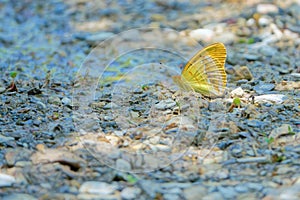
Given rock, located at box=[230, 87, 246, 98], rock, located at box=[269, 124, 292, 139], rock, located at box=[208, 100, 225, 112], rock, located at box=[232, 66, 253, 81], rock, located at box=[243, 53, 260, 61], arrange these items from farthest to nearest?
rock, located at box=[243, 53, 260, 61] < rock, located at box=[232, 66, 253, 81] < rock, located at box=[230, 87, 246, 98] < rock, located at box=[208, 100, 225, 112] < rock, located at box=[269, 124, 292, 139]

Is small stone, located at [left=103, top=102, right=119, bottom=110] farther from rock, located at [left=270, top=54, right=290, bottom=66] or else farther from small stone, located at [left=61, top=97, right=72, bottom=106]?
rock, located at [left=270, top=54, right=290, bottom=66]

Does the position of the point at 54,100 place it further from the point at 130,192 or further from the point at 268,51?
the point at 268,51

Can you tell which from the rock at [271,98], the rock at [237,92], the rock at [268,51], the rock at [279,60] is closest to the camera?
the rock at [271,98]

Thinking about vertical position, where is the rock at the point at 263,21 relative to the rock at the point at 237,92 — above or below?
above

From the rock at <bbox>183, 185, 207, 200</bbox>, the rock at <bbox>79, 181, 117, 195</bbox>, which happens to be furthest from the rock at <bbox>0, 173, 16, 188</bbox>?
the rock at <bbox>183, 185, 207, 200</bbox>

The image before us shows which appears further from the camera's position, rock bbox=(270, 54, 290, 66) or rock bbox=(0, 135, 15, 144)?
rock bbox=(270, 54, 290, 66)

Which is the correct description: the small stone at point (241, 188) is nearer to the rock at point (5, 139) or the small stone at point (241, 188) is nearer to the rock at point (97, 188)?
the rock at point (97, 188)

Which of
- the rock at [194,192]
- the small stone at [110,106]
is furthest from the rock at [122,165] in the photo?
the small stone at [110,106]
